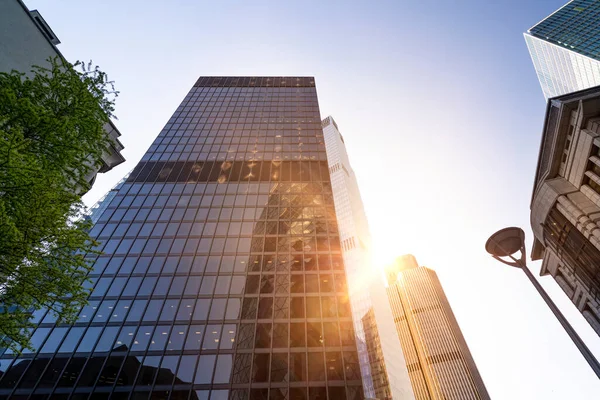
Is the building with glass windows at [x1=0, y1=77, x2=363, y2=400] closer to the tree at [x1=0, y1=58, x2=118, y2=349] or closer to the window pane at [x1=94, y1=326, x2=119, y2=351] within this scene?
the window pane at [x1=94, y1=326, x2=119, y2=351]

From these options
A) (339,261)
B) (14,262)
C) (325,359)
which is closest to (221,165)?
(339,261)

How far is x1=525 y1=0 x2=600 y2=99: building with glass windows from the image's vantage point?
85.0 meters

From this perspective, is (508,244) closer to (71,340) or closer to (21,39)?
(21,39)

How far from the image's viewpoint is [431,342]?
326 feet

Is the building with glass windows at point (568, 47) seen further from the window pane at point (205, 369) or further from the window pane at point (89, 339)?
the window pane at point (89, 339)

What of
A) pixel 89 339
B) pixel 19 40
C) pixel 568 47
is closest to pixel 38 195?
pixel 19 40

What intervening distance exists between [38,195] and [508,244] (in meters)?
15.9

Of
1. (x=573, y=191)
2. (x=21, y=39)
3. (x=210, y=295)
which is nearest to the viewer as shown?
(x=21, y=39)

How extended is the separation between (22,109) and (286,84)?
5914 centimetres

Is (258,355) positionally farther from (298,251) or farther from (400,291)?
(400,291)

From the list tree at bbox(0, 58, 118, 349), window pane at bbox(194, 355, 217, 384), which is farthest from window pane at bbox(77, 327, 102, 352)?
tree at bbox(0, 58, 118, 349)

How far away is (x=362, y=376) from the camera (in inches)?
754

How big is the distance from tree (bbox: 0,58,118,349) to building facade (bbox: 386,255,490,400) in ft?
369

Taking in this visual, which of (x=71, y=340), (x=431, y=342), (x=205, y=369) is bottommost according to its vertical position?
(x=431, y=342)
